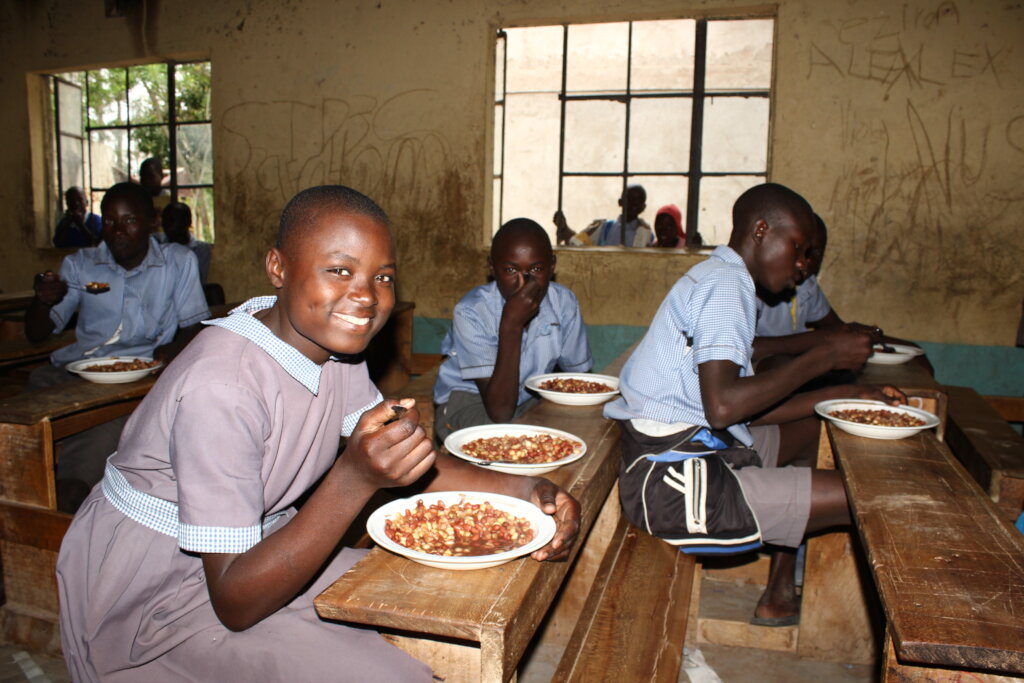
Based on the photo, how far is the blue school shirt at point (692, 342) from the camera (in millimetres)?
2266

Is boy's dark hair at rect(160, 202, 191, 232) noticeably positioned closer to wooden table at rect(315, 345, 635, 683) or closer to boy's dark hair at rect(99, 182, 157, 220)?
boy's dark hair at rect(99, 182, 157, 220)

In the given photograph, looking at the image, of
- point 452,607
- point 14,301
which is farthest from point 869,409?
point 14,301

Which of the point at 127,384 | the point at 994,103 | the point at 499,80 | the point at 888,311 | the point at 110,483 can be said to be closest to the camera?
the point at 110,483

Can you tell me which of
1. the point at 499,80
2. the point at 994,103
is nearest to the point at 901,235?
the point at 994,103

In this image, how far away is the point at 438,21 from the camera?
19.5 ft

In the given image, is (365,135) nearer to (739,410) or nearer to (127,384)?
(127,384)

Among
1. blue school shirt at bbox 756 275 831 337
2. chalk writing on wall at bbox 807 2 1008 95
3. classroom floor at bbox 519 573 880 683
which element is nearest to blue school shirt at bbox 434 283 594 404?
blue school shirt at bbox 756 275 831 337

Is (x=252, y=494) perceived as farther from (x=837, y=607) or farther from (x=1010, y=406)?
(x=1010, y=406)

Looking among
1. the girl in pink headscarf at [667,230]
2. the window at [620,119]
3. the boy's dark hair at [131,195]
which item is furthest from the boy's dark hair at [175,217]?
the girl in pink headscarf at [667,230]

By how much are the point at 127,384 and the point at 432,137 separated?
12.4 feet

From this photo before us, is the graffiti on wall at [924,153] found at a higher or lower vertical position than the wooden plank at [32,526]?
higher

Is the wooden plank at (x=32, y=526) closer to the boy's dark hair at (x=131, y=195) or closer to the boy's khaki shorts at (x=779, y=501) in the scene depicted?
the boy's dark hair at (x=131, y=195)

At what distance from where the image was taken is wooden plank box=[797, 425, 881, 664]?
2764 mm

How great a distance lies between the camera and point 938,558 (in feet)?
5.10
